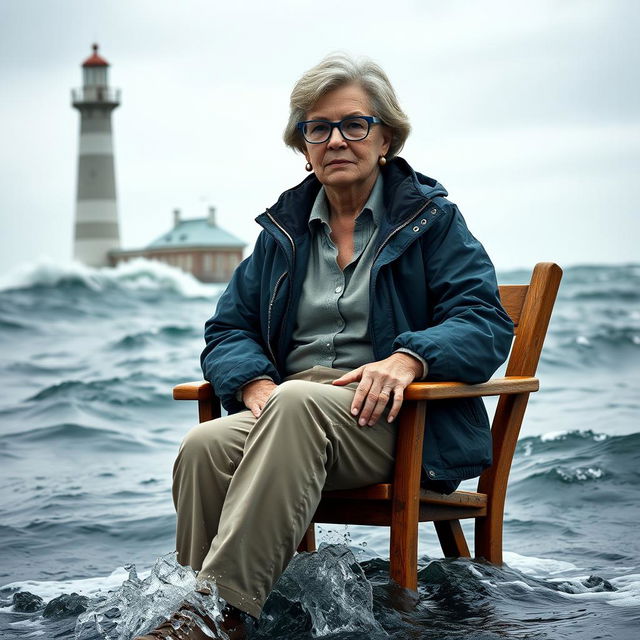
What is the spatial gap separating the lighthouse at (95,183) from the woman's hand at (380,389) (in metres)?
43.4

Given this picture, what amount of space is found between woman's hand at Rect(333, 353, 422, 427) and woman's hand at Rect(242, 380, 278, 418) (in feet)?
1.06

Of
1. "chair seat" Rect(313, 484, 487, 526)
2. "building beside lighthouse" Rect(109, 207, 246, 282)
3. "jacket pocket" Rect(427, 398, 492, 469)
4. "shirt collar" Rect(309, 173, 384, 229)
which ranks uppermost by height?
"building beside lighthouse" Rect(109, 207, 246, 282)

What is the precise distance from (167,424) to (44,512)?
4231 mm

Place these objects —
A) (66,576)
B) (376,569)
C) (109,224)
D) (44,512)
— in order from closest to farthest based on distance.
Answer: (376,569) < (66,576) < (44,512) < (109,224)

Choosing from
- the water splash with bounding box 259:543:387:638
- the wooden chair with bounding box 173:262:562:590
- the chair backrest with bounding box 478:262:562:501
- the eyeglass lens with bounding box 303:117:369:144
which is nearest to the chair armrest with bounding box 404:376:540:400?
the wooden chair with bounding box 173:262:562:590

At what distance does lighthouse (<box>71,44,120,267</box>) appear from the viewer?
45.6m

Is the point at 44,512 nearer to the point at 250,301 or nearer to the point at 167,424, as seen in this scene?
the point at 250,301

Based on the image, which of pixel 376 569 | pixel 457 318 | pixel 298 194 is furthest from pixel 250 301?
pixel 376 569

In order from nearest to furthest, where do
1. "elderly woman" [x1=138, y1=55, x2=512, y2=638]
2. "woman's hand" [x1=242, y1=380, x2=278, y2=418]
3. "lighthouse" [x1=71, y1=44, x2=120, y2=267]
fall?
1. "elderly woman" [x1=138, y1=55, x2=512, y2=638]
2. "woman's hand" [x1=242, y1=380, x2=278, y2=418]
3. "lighthouse" [x1=71, y1=44, x2=120, y2=267]

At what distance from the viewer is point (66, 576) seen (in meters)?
4.45

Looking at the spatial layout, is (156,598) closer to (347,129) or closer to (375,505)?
(375,505)

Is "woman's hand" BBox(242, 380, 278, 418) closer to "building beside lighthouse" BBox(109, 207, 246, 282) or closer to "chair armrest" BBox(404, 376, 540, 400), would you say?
"chair armrest" BBox(404, 376, 540, 400)

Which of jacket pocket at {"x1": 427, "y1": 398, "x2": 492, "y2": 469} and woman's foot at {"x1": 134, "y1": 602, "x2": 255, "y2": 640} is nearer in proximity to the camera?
woman's foot at {"x1": 134, "y1": 602, "x2": 255, "y2": 640}

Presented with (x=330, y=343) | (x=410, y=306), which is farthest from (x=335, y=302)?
(x=410, y=306)
